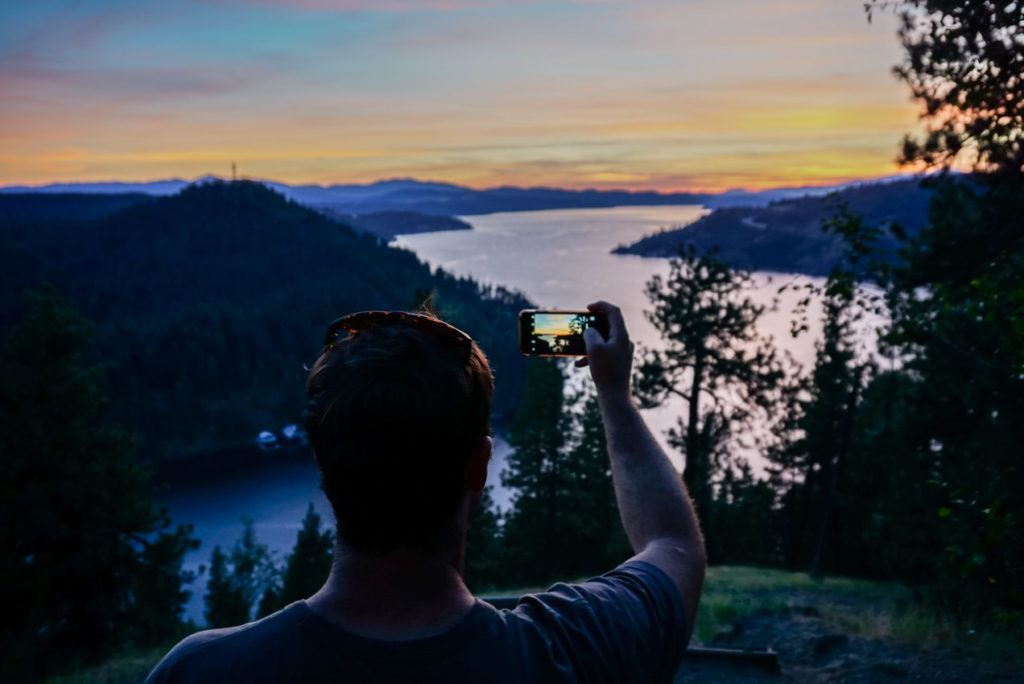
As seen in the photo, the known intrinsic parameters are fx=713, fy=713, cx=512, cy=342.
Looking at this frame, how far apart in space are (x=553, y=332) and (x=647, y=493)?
2.27ft

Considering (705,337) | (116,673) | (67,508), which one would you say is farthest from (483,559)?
(116,673)

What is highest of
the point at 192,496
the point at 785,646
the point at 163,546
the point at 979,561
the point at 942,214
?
the point at 942,214

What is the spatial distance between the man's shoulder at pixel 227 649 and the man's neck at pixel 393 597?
0.20 feet

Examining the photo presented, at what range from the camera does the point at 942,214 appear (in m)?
11.7

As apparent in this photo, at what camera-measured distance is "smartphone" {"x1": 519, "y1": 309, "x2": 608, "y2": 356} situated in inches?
→ 85.3

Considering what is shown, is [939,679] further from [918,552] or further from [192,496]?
[192,496]

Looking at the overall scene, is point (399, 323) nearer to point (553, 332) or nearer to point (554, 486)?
point (553, 332)

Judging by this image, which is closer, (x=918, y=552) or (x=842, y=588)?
(x=842, y=588)

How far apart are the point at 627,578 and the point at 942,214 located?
1244cm

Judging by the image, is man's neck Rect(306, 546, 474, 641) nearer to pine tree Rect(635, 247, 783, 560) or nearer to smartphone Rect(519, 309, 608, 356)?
smartphone Rect(519, 309, 608, 356)

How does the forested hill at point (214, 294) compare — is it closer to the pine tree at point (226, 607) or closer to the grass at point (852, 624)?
the pine tree at point (226, 607)

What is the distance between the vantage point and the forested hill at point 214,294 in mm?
95500

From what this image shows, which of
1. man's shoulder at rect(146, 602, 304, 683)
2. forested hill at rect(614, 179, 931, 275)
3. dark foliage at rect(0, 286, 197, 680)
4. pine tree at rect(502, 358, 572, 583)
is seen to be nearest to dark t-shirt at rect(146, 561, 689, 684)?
man's shoulder at rect(146, 602, 304, 683)

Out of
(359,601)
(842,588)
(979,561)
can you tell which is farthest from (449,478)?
(842,588)
